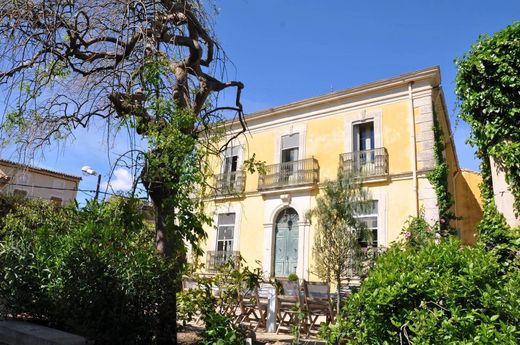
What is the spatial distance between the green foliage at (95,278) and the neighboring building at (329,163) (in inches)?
284

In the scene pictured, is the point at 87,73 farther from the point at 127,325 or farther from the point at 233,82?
the point at 127,325

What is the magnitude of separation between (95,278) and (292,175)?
11637mm

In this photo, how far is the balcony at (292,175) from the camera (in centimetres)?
1435

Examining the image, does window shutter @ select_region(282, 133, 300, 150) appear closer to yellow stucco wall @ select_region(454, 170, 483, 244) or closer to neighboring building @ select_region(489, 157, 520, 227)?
yellow stucco wall @ select_region(454, 170, 483, 244)

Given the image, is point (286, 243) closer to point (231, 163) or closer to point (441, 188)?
point (231, 163)

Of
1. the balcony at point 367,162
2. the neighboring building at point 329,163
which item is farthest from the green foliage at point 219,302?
the balcony at point 367,162

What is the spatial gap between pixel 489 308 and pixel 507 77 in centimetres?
259

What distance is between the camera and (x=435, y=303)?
236 cm

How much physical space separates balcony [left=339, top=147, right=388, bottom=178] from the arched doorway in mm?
2693

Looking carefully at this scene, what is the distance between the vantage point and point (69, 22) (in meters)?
4.28

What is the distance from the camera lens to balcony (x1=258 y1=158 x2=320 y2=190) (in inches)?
565

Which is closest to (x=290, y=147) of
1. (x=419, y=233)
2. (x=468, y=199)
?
(x=419, y=233)

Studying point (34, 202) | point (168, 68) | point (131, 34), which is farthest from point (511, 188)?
point (34, 202)

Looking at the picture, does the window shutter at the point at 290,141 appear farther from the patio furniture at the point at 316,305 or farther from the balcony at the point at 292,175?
the patio furniture at the point at 316,305
